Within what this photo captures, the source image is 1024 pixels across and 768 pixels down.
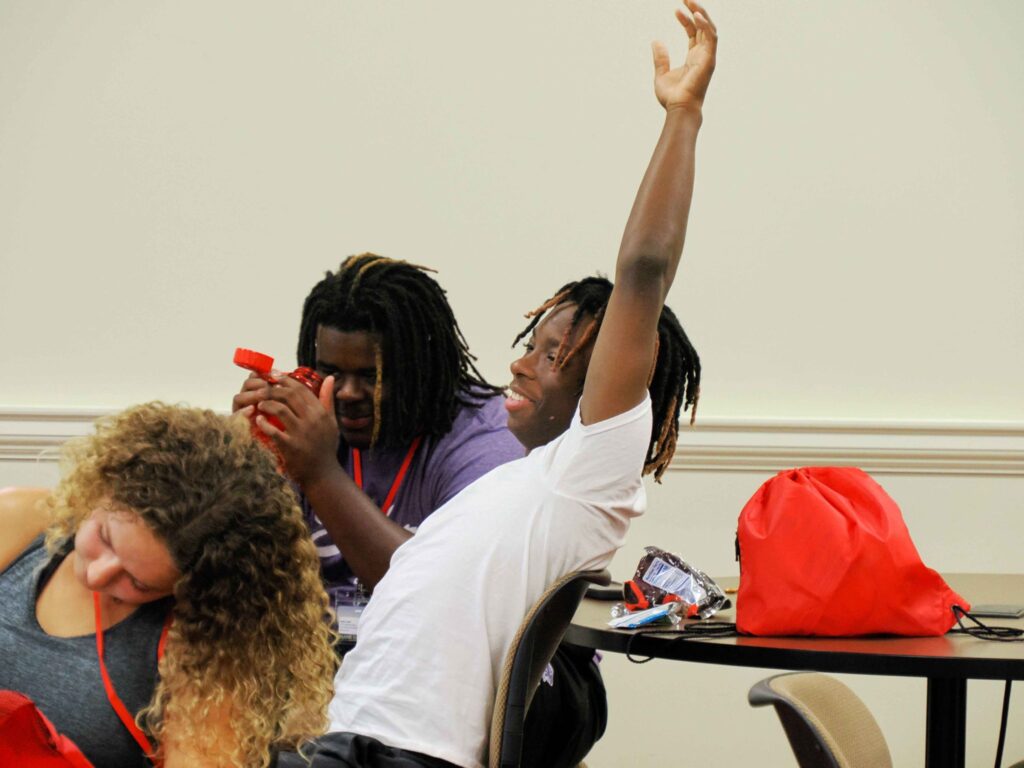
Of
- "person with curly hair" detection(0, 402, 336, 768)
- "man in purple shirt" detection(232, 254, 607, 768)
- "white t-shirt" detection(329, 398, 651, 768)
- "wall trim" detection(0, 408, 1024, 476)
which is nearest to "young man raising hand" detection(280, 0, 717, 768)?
"white t-shirt" detection(329, 398, 651, 768)

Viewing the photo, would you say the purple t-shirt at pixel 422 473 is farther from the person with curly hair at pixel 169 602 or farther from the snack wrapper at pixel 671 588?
the person with curly hair at pixel 169 602

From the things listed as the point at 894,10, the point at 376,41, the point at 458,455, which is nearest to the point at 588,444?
the point at 458,455

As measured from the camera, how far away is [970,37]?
3410 mm

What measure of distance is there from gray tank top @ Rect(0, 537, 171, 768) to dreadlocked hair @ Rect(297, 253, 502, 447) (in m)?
0.85

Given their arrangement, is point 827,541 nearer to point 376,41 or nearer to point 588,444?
point 588,444

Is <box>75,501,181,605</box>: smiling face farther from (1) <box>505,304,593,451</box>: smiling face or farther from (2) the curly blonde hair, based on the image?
(1) <box>505,304,593,451</box>: smiling face

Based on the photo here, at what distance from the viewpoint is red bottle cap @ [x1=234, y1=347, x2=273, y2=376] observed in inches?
79.4

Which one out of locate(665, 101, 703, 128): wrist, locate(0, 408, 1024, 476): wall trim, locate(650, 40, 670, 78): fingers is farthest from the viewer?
locate(0, 408, 1024, 476): wall trim

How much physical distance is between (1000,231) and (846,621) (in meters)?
2.03

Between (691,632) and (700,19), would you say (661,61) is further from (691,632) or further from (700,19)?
(691,632)

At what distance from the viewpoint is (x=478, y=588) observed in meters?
1.48

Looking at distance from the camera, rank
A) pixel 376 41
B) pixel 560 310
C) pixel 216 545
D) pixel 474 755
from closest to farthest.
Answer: pixel 216 545
pixel 474 755
pixel 560 310
pixel 376 41

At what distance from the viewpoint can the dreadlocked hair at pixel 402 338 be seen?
221cm

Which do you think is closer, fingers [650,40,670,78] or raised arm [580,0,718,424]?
raised arm [580,0,718,424]
